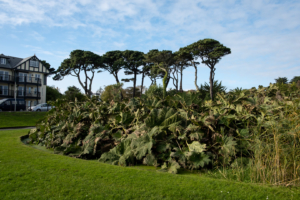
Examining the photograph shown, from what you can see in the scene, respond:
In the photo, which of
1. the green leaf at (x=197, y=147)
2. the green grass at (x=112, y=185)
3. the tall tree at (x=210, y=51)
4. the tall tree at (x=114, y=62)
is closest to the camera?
the green grass at (x=112, y=185)

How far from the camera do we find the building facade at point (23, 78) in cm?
3616

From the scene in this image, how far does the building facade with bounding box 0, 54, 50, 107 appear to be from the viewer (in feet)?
119

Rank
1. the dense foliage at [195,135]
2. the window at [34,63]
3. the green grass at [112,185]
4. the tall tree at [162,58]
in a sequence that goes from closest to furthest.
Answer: the green grass at [112,185], the dense foliage at [195,135], the window at [34,63], the tall tree at [162,58]

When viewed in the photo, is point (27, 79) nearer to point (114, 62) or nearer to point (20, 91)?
point (20, 91)

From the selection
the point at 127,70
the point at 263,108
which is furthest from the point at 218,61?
the point at 263,108

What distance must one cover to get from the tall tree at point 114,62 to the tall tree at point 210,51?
613 inches

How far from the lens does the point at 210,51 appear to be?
34.7 metres

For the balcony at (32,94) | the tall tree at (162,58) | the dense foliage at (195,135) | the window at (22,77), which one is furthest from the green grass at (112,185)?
the window at (22,77)

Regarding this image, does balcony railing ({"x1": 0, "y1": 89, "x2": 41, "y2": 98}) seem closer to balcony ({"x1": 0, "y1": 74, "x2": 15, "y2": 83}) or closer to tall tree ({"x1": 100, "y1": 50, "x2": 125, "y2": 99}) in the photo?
balcony ({"x1": 0, "y1": 74, "x2": 15, "y2": 83})

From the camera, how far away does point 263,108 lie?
3783mm

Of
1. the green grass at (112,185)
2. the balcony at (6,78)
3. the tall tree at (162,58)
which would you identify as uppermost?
the tall tree at (162,58)

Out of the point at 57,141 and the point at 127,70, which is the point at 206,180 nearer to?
the point at 57,141

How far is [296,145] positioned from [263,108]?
3.49ft

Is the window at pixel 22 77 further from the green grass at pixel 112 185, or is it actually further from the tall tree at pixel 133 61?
the green grass at pixel 112 185
